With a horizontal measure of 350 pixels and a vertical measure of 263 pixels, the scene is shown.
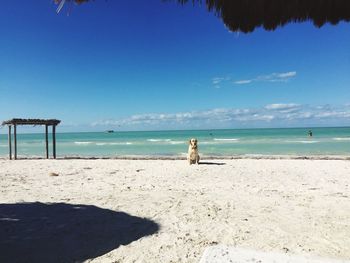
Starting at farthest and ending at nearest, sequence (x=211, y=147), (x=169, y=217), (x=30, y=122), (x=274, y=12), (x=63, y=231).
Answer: (x=211, y=147) → (x=30, y=122) → (x=169, y=217) → (x=63, y=231) → (x=274, y=12)

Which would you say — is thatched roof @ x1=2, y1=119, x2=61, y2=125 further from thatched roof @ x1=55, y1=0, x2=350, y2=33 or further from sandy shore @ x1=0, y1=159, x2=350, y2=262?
thatched roof @ x1=55, y1=0, x2=350, y2=33

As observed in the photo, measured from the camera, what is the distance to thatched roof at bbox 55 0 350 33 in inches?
96.5

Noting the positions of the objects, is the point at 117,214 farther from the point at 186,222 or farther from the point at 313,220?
the point at 313,220

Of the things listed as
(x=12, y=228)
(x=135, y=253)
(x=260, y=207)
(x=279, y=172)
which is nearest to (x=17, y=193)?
(x=12, y=228)

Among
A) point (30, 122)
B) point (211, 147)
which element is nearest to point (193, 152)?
point (30, 122)

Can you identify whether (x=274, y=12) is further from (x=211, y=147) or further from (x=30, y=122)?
(x=211, y=147)

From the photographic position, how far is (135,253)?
388cm

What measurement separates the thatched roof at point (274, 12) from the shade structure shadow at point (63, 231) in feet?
9.56

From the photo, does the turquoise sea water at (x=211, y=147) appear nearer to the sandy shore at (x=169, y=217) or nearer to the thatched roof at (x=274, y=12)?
the sandy shore at (x=169, y=217)

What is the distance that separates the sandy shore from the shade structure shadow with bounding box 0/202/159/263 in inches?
0.5

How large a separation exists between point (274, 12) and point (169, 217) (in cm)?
376

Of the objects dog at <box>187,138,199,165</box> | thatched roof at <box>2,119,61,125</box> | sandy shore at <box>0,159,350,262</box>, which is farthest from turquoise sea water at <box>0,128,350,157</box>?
sandy shore at <box>0,159,350,262</box>

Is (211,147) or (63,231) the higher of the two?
(211,147)

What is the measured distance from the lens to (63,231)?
4664 mm
